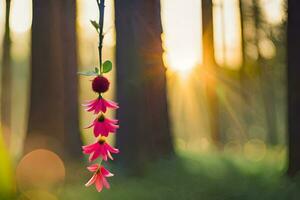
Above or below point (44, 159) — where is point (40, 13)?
above

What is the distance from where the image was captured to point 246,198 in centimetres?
919

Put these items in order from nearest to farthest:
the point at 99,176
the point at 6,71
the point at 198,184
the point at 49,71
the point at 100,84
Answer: the point at 100,84 → the point at 99,176 → the point at 198,184 → the point at 49,71 → the point at 6,71

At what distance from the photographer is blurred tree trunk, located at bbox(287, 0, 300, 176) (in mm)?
9867

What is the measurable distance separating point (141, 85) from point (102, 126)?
10808 mm

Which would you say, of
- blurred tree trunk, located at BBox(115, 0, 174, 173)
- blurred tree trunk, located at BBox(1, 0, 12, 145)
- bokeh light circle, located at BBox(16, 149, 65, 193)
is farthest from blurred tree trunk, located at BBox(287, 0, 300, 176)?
Result: blurred tree trunk, located at BBox(1, 0, 12, 145)

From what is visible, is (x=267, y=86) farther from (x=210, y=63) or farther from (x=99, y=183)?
(x=99, y=183)

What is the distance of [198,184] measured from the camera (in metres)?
10.4

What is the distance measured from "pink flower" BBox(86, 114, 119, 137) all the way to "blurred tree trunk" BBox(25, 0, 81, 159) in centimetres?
1073

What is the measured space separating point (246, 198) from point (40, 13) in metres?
5.62

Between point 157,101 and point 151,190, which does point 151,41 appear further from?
point 151,190

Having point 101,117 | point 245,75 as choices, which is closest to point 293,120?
point 101,117

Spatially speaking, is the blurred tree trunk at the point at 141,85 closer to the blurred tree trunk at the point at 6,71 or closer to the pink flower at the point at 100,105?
the blurred tree trunk at the point at 6,71

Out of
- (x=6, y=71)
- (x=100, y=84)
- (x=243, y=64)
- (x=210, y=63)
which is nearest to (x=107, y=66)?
(x=100, y=84)

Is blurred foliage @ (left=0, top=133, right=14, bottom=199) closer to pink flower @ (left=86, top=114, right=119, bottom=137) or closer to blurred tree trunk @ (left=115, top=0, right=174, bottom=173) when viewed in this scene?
blurred tree trunk @ (left=115, top=0, right=174, bottom=173)
